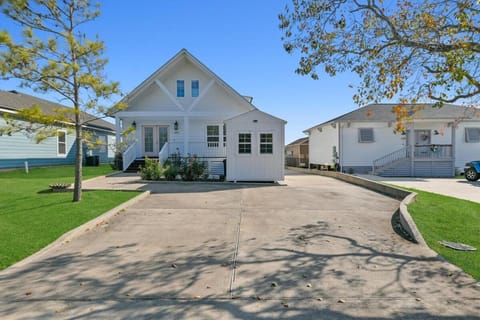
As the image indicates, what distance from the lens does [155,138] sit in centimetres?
1894

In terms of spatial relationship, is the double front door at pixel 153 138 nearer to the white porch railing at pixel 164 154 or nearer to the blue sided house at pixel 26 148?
the white porch railing at pixel 164 154

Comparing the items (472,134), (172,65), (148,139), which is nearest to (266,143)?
(172,65)

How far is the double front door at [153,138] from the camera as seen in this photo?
18.9m

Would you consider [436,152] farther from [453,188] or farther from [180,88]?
[180,88]

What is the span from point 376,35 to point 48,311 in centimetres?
740

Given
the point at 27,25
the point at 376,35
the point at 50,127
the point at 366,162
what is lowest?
the point at 366,162

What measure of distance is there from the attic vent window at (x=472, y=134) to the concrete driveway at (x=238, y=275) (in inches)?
742

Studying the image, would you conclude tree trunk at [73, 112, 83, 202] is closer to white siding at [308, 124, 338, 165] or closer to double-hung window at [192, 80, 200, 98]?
double-hung window at [192, 80, 200, 98]

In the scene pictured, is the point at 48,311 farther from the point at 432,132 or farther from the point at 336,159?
the point at 432,132

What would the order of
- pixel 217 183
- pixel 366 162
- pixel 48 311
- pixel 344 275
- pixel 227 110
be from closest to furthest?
pixel 48 311, pixel 344 275, pixel 217 183, pixel 227 110, pixel 366 162

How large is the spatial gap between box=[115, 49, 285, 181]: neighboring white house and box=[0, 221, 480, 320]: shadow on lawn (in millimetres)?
12286

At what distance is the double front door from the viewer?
61.9ft

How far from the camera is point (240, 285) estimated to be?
3527 mm

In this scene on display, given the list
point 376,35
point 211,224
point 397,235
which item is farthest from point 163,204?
point 376,35
